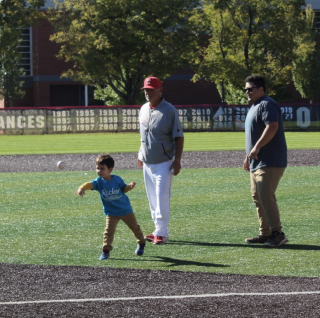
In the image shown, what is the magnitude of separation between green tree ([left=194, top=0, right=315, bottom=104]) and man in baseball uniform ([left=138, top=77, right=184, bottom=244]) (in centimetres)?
3961

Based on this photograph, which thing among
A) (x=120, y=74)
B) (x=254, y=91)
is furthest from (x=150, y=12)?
(x=254, y=91)

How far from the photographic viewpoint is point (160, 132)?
8016 mm

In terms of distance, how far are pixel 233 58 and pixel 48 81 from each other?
21.7m

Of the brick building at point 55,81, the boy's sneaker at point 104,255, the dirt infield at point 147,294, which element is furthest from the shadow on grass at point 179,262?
the brick building at point 55,81

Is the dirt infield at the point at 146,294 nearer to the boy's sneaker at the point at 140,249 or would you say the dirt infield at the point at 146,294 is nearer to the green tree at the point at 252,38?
the boy's sneaker at the point at 140,249

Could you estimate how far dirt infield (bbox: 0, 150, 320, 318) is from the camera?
514 centimetres

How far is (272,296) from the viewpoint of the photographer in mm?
5555

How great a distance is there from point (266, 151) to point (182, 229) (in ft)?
6.55

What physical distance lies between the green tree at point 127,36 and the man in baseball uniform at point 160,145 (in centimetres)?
3749

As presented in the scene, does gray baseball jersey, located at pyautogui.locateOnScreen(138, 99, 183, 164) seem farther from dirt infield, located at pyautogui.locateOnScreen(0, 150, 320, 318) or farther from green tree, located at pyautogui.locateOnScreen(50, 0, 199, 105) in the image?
green tree, located at pyautogui.locateOnScreen(50, 0, 199, 105)

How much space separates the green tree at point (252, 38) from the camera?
46.9 metres

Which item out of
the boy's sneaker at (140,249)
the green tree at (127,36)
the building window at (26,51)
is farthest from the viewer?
the building window at (26,51)

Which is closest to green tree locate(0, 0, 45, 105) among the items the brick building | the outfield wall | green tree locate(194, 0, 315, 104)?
the outfield wall

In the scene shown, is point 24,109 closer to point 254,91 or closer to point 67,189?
point 67,189
